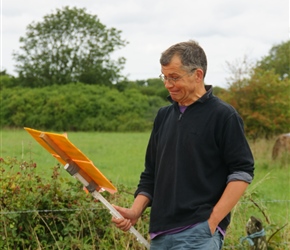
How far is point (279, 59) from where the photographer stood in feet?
189

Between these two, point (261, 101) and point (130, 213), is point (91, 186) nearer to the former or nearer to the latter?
point (130, 213)

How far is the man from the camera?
3070 mm

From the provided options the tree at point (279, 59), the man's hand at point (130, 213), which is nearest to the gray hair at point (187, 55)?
the man's hand at point (130, 213)

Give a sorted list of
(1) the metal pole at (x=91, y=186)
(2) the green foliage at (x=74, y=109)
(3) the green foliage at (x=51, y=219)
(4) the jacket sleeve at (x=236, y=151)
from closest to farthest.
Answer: (4) the jacket sleeve at (x=236, y=151)
(1) the metal pole at (x=91, y=186)
(3) the green foliage at (x=51, y=219)
(2) the green foliage at (x=74, y=109)

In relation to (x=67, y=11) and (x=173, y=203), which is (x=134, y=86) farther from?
(x=173, y=203)

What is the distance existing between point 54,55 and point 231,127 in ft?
151

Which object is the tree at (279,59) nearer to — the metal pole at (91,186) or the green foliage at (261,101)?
the green foliage at (261,101)

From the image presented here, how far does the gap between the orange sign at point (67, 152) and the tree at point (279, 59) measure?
49.0m

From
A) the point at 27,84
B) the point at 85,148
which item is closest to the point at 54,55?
the point at 27,84

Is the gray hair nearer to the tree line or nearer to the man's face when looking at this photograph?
the man's face

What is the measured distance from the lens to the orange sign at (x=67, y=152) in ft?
9.79

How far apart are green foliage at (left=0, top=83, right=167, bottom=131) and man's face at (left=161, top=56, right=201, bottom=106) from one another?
3933cm

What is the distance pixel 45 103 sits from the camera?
44.5m

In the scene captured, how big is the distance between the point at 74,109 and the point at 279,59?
70.3 ft
